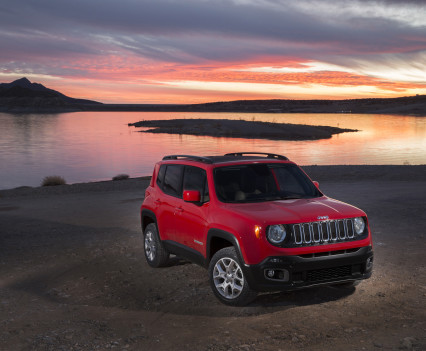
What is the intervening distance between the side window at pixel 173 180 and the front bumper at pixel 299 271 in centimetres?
210

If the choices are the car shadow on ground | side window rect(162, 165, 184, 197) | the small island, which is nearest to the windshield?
side window rect(162, 165, 184, 197)

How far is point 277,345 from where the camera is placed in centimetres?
525

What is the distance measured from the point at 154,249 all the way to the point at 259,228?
292 centimetres

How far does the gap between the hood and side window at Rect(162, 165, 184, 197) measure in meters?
1.37

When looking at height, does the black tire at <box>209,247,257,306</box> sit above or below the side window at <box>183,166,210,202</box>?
below

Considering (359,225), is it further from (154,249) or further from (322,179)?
(322,179)

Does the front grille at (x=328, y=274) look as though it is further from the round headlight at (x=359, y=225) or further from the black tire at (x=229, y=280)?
the black tire at (x=229, y=280)

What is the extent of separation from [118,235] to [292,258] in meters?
6.26

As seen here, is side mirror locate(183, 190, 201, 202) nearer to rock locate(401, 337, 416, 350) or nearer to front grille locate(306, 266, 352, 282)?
front grille locate(306, 266, 352, 282)

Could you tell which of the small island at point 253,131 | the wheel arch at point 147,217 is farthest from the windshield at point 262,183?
the small island at point 253,131

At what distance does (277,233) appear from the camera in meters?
6.01

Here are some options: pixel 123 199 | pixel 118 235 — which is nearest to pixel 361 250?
pixel 118 235

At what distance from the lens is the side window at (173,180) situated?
770cm

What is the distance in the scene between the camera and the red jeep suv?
19.6ft
